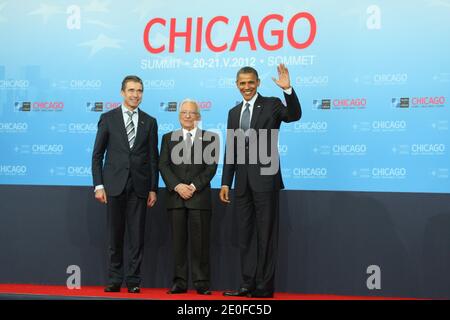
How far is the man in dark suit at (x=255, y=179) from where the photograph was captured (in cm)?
626

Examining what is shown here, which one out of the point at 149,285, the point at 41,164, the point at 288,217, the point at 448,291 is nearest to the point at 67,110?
the point at 41,164

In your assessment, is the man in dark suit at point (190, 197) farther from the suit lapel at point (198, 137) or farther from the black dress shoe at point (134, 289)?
the black dress shoe at point (134, 289)

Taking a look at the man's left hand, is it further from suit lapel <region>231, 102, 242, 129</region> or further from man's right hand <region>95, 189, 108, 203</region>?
suit lapel <region>231, 102, 242, 129</region>

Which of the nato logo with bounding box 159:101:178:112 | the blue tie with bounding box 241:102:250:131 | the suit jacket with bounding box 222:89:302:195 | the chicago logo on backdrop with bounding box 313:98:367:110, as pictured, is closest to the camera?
the suit jacket with bounding box 222:89:302:195

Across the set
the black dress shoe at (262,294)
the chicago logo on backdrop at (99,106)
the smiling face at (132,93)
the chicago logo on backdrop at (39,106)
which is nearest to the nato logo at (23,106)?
the chicago logo on backdrop at (39,106)

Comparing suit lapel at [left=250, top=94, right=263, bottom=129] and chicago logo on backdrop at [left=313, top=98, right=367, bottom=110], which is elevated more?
chicago logo on backdrop at [left=313, top=98, right=367, bottom=110]

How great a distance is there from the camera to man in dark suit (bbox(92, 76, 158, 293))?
21.2ft

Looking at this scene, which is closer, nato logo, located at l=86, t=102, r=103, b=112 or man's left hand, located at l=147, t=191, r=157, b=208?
man's left hand, located at l=147, t=191, r=157, b=208

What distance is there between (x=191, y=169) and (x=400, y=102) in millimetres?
A: 2000

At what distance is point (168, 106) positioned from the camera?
23.9ft

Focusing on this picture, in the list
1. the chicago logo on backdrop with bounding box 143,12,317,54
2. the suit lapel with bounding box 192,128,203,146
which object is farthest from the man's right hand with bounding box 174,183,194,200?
the chicago logo on backdrop with bounding box 143,12,317,54

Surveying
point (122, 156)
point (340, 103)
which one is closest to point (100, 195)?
point (122, 156)

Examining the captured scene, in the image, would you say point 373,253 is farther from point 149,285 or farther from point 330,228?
point 149,285

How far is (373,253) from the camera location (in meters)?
6.58
